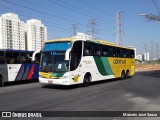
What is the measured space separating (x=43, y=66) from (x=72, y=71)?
1811mm

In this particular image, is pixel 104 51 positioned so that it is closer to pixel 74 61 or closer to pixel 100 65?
pixel 100 65

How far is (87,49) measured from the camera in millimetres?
18531

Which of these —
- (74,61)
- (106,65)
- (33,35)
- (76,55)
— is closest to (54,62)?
(74,61)

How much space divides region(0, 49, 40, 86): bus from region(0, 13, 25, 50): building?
3303cm

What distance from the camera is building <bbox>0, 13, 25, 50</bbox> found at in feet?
179

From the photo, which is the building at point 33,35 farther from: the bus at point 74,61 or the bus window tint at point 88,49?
the bus window tint at point 88,49

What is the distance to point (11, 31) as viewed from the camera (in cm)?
5719

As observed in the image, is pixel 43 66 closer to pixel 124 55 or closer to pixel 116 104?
pixel 116 104

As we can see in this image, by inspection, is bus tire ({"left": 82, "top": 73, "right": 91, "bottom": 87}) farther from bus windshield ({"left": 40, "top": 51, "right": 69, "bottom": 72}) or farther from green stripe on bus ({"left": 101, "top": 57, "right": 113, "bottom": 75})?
bus windshield ({"left": 40, "top": 51, "right": 69, "bottom": 72})

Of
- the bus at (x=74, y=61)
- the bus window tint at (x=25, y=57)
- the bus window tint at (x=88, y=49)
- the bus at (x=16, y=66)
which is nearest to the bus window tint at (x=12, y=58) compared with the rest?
the bus at (x=16, y=66)

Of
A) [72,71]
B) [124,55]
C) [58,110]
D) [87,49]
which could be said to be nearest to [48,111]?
[58,110]

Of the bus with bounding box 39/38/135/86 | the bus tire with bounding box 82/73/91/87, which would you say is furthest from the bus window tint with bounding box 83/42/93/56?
the bus tire with bounding box 82/73/91/87

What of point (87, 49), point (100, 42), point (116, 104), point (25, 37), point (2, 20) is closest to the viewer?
point (116, 104)

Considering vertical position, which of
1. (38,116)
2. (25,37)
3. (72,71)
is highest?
(25,37)
